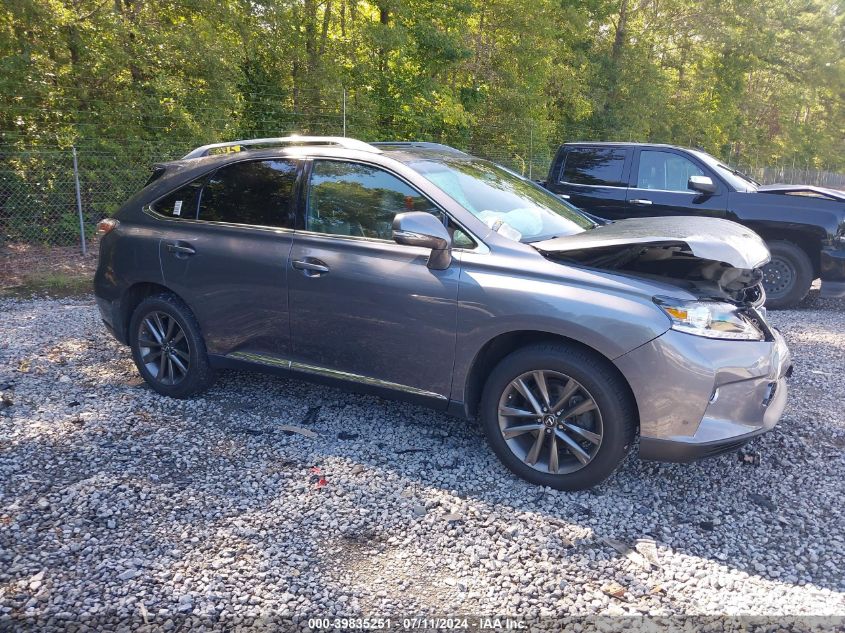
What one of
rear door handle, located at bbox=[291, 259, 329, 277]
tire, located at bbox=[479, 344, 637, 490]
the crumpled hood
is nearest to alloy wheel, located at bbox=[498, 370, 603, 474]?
tire, located at bbox=[479, 344, 637, 490]

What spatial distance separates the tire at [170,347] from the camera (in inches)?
180

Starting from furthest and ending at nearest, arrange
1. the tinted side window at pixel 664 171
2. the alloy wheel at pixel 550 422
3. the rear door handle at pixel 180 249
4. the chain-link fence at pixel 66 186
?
the chain-link fence at pixel 66 186 → the tinted side window at pixel 664 171 → the rear door handle at pixel 180 249 → the alloy wheel at pixel 550 422

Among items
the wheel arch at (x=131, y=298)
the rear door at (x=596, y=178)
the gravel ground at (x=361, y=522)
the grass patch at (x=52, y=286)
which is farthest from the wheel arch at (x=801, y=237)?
the grass patch at (x=52, y=286)

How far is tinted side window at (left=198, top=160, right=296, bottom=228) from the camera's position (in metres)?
4.23

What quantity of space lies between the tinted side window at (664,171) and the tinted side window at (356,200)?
550cm

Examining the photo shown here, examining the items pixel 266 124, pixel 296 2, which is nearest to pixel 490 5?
pixel 296 2

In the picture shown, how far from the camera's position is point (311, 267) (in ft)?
13.1

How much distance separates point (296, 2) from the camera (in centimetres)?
1429

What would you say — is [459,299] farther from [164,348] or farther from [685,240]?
[164,348]

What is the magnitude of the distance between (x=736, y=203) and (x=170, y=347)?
21.7 feet

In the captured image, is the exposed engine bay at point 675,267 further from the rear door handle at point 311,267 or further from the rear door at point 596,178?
the rear door at point 596,178

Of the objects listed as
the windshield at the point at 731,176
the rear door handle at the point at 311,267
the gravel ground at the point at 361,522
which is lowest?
the gravel ground at the point at 361,522

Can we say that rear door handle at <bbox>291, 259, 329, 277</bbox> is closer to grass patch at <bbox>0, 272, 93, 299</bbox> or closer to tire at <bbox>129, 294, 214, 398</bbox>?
tire at <bbox>129, 294, 214, 398</bbox>

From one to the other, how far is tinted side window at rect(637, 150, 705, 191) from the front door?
5527mm
